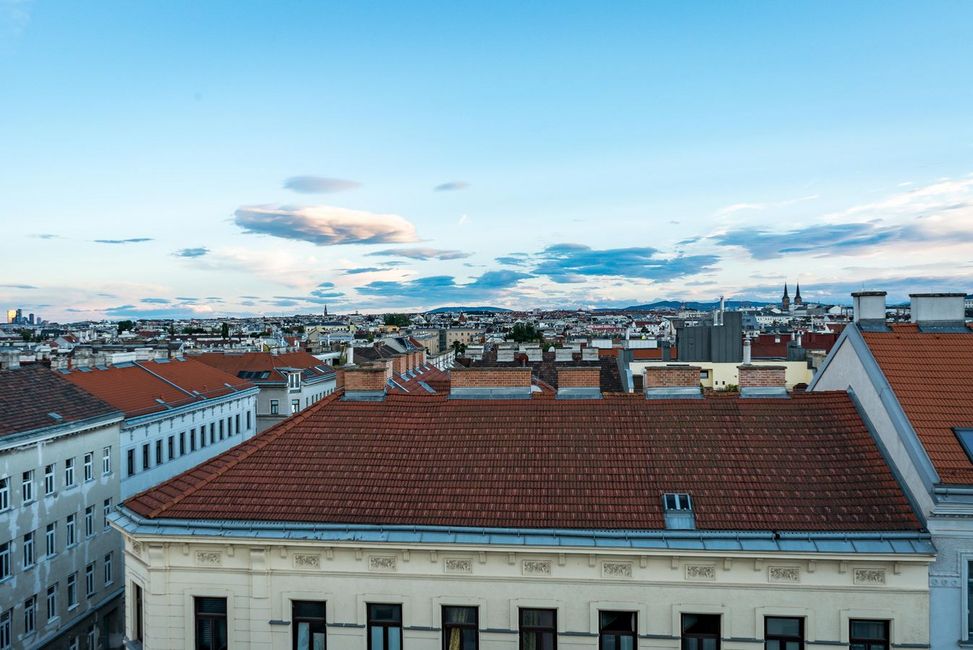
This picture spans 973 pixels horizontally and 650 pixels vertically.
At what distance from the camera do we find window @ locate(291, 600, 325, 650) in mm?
16172

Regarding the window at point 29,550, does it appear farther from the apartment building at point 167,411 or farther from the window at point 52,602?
the apartment building at point 167,411

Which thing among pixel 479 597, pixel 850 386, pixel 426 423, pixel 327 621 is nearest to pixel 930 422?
pixel 850 386

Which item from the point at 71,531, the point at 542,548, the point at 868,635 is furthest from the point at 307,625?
the point at 71,531

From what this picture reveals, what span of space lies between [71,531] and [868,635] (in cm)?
3175

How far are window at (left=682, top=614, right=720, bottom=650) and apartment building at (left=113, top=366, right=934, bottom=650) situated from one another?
4 centimetres

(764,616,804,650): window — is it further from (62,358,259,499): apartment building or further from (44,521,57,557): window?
(62,358,259,499): apartment building

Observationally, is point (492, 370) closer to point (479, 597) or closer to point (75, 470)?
point (479, 597)

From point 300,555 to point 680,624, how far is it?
26.7 ft

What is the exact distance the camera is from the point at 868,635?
15.2 metres

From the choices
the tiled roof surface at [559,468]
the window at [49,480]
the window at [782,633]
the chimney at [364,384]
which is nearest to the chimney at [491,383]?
the tiled roof surface at [559,468]

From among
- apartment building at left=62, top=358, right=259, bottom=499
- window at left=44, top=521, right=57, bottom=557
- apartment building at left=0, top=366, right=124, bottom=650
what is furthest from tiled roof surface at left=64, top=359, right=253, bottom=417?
window at left=44, top=521, right=57, bottom=557

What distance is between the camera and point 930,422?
53.1ft

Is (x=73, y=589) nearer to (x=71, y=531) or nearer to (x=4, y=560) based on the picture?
(x=71, y=531)

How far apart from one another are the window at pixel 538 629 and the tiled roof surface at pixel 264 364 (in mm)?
52555
